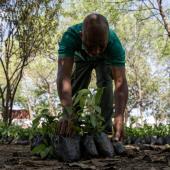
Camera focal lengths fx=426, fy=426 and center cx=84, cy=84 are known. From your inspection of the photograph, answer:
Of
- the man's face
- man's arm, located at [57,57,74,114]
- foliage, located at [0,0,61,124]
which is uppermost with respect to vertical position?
foliage, located at [0,0,61,124]

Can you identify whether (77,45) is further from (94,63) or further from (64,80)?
(94,63)

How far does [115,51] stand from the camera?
3850 millimetres

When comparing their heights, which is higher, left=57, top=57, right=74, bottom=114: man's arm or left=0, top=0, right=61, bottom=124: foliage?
left=0, top=0, right=61, bottom=124: foliage

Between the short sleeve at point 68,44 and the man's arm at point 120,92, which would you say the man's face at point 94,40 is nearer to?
the short sleeve at point 68,44

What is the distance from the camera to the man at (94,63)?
3.23 m

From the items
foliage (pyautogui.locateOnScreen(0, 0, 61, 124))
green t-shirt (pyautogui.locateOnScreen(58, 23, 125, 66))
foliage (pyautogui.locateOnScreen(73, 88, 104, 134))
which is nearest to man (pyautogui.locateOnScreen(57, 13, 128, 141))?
green t-shirt (pyautogui.locateOnScreen(58, 23, 125, 66))

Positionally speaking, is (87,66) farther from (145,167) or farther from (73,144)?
(145,167)

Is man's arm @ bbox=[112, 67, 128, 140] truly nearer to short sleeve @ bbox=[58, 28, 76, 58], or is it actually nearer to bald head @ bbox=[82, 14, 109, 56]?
short sleeve @ bbox=[58, 28, 76, 58]

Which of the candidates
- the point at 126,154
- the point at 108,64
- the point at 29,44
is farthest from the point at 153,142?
the point at 29,44

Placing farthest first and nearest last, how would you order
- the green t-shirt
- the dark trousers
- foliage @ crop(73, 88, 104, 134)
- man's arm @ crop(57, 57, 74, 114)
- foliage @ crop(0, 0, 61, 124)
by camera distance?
foliage @ crop(0, 0, 61, 124) → the dark trousers → the green t-shirt → man's arm @ crop(57, 57, 74, 114) → foliage @ crop(73, 88, 104, 134)

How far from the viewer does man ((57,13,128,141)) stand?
10.6ft

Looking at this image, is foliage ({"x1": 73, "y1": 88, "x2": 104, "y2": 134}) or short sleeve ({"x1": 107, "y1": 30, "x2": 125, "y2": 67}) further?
short sleeve ({"x1": 107, "y1": 30, "x2": 125, "y2": 67})

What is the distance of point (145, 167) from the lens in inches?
110

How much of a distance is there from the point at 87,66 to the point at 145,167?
5.89 ft
